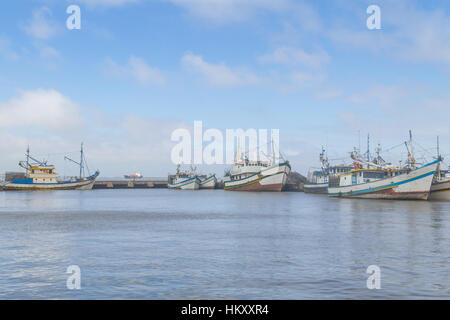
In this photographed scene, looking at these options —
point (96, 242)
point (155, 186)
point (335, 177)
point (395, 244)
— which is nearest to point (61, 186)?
point (155, 186)

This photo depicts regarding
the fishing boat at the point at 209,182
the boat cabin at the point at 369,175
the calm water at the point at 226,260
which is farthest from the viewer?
the fishing boat at the point at 209,182

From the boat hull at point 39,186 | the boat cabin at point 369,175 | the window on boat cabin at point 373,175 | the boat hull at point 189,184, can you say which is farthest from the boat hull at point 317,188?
the boat hull at point 39,186

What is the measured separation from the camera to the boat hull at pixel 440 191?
201 feet

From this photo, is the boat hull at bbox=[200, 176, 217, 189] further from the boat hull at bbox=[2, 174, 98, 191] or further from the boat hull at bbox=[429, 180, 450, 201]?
the boat hull at bbox=[429, 180, 450, 201]

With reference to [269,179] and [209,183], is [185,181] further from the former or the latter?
[269,179]

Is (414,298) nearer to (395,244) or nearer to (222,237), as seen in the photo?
(395,244)

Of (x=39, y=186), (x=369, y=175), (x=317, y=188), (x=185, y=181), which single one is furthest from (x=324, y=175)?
(x=39, y=186)

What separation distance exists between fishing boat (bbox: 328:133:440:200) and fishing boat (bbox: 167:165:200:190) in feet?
256

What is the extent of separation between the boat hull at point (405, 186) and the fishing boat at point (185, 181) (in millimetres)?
85044

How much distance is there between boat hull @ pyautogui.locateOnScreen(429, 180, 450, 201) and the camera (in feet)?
201

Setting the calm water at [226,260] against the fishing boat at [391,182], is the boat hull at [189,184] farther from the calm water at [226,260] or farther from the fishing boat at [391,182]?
the calm water at [226,260]

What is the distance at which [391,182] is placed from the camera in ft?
200

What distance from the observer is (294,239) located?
84.5 feet

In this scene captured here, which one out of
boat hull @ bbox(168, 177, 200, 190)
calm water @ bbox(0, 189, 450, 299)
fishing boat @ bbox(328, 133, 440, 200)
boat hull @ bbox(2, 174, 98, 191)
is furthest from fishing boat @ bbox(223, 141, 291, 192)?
calm water @ bbox(0, 189, 450, 299)
